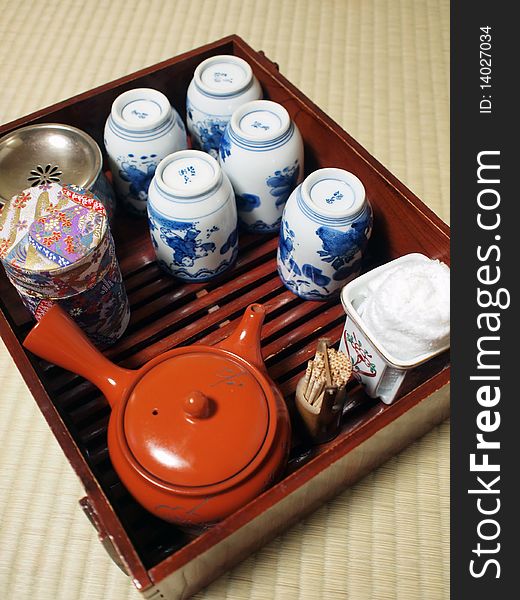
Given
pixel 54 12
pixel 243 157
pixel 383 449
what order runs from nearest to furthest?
pixel 383 449
pixel 243 157
pixel 54 12

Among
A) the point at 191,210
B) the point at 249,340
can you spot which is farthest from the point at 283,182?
the point at 249,340

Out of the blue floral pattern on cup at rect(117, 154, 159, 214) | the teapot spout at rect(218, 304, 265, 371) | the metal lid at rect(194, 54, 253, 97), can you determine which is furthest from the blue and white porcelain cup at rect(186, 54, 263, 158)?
the teapot spout at rect(218, 304, 265, 371)

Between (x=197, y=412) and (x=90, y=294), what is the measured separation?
0.82ft

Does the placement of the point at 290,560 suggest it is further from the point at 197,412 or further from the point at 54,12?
the point at 54,12

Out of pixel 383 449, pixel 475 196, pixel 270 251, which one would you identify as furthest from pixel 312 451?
pixel 475 196

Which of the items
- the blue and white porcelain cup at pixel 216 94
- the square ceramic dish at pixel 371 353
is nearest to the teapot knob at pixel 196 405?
the square ceramic dish at pixel 371 353

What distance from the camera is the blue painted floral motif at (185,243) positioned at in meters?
0.87

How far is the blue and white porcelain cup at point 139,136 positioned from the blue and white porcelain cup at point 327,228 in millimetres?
226

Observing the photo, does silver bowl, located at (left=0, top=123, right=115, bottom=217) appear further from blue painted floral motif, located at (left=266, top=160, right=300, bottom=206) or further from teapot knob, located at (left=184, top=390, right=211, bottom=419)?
teapot knob, located at (left=184, top=390, right=211, bottom=419)

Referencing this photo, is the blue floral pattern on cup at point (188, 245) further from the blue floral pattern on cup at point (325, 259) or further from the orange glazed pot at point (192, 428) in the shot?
the orange glazed pot at point (192, 428)

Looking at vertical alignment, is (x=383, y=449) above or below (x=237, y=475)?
below

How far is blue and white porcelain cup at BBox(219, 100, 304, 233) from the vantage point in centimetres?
90

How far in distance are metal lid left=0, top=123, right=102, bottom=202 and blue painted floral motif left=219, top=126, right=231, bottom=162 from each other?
7.1 inches

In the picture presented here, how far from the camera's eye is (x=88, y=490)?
25.5 inches
